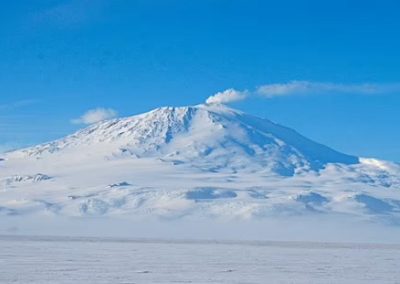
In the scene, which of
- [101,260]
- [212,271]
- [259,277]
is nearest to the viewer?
[259,277]

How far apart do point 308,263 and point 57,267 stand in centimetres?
1837

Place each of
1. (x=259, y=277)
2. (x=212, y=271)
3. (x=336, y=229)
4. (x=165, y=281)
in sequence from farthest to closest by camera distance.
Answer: (x=336, y=229) → (x=212, y=271) → (x=259, y=277) → (x=165, y=281)

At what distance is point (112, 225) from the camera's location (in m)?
194

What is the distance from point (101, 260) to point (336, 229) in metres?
142

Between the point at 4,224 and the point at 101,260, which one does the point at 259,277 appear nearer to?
the point at 101,260

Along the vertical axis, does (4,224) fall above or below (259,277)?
above

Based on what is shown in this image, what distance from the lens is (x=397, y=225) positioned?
200 m

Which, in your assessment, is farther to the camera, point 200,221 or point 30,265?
point 200,221

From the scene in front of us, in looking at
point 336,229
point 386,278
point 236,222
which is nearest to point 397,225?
point 336,229

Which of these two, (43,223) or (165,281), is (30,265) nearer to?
(165,281)

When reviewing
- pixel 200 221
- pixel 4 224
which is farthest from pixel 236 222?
pixel 4 224

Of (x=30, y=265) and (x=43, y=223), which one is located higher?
(x=43, y=223)

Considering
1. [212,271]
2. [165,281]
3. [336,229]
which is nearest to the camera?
[165,281]

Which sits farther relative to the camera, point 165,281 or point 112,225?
point 112,225
